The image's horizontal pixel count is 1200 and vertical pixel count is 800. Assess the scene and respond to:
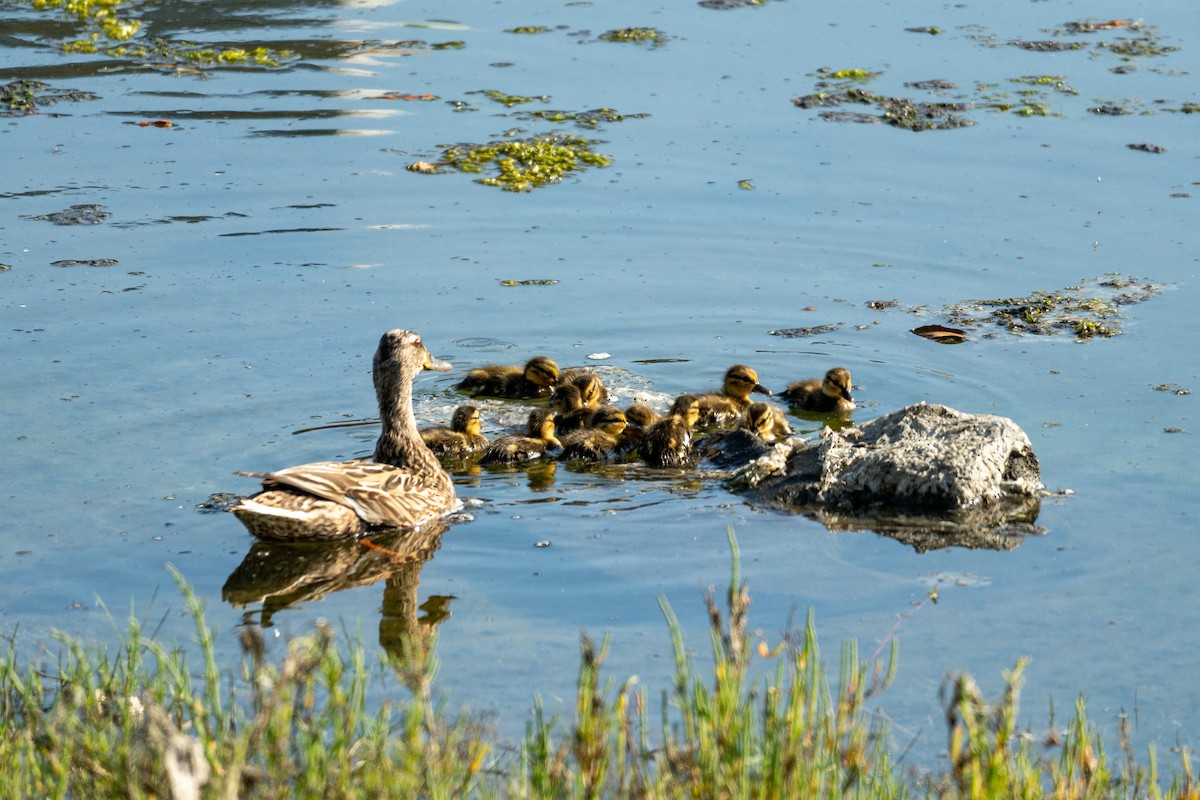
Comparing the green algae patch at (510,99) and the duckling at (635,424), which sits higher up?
the green algae patch at (510,99)

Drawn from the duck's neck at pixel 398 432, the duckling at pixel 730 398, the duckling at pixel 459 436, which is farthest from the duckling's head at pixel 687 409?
the duck's neck at pixel 398 432

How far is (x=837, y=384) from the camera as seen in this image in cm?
929

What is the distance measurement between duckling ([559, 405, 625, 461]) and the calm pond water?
479 mm

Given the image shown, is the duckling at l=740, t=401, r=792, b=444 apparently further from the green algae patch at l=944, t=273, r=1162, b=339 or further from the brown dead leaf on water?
the green algae patch at l=944, t=273, r=1162, b=339

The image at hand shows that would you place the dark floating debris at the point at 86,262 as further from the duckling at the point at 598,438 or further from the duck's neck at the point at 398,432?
the duckling at the point at 598,438

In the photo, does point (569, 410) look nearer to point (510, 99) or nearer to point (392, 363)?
point (392, 363)

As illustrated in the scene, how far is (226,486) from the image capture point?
8.05m

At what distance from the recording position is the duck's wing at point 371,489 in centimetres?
741

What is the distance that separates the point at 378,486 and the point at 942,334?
4.11 m

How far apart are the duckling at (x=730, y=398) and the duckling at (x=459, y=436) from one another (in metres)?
1.29

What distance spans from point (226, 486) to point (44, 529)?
943 millimetres

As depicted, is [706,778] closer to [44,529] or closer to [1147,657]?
[1147,657]

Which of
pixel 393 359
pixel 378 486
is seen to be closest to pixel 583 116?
pixel 393 359

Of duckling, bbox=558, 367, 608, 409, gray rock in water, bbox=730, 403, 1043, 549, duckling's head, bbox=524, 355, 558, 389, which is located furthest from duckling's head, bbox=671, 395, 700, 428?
gray rock in water, bbox=730, 403, 1043, 549
